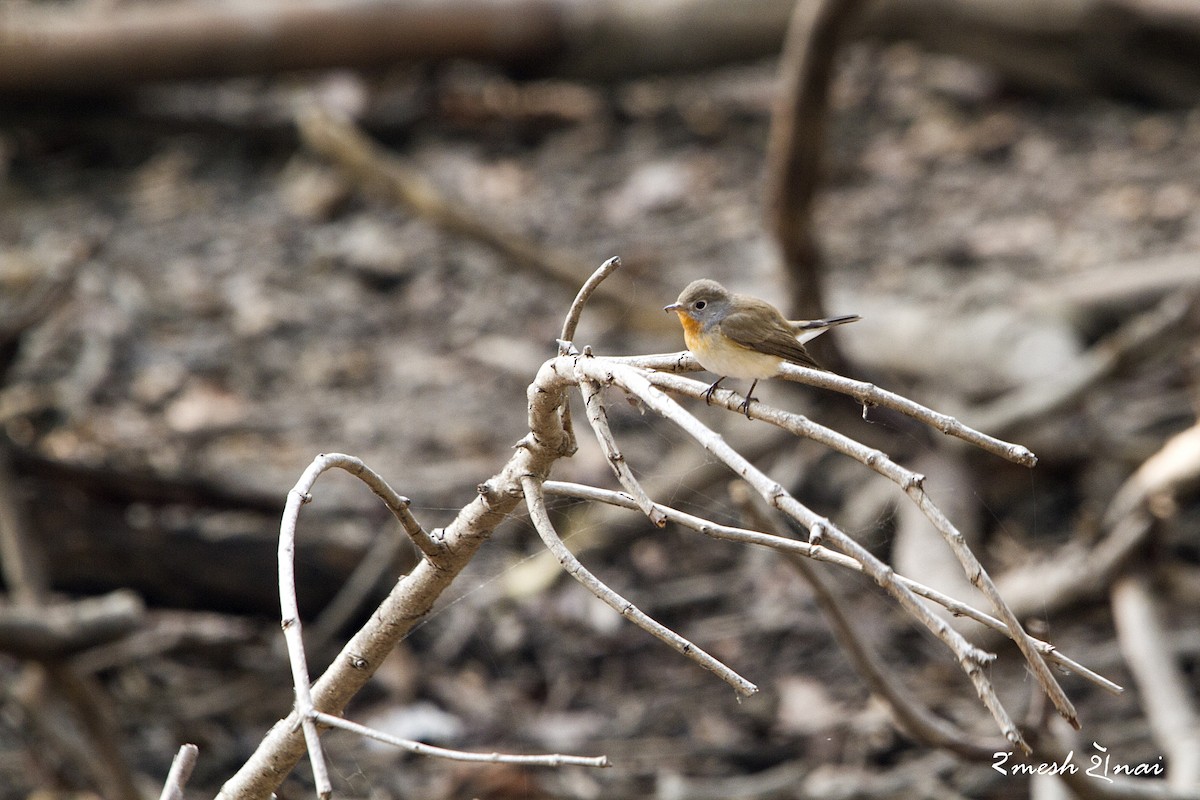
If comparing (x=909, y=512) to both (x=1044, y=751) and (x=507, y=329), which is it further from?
(x=507, y=329)

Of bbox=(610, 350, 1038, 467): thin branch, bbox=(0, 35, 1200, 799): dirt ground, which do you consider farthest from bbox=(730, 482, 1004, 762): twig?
bbox=(610, 350, 1038, 467): thin branch

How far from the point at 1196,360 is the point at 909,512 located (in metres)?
1.97

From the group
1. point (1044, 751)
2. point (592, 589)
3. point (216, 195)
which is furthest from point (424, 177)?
point (592, 589)

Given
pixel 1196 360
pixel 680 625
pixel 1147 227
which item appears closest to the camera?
pixel 680 625

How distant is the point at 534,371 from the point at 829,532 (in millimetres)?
4896

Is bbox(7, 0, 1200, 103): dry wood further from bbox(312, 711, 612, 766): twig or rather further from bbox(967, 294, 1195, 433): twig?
bbox(312, 711, 612, 766): twig

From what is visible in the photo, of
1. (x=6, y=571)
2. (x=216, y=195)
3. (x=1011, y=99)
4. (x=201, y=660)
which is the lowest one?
(x=201, y=660)

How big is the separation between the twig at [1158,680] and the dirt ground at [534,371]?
16 cm

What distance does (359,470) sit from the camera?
1.79m

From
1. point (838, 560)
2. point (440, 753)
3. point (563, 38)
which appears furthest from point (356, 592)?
point (563, 38)

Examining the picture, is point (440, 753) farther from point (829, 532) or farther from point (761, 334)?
point (761, 334)

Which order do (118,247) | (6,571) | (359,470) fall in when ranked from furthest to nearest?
(118,247) → (6,571) → (359,470)

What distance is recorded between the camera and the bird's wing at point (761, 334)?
2.49 metres

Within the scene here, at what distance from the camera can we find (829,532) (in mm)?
1340
